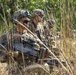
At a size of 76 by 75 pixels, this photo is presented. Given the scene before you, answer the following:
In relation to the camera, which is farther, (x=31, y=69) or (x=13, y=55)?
(x=13, y=55)

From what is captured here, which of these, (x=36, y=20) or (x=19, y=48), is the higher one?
(x=36, y=20)

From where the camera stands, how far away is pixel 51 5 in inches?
130

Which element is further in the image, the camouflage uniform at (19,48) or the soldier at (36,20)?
the soldier at (36,20)

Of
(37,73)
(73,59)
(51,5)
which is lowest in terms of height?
(37,73)

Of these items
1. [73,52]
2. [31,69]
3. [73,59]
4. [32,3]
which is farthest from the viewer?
[32,3]

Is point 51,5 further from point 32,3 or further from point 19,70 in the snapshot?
point 32,3

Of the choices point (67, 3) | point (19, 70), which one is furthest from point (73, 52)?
point (19, 70)

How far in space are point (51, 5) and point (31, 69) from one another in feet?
2.40

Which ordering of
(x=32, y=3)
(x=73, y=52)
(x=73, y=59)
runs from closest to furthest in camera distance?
1. (x=73, y=59)
2. (x=73, y=52)
3. (x=32, y=3)

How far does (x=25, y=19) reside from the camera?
10.8ft

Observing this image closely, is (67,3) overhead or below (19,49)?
overhead

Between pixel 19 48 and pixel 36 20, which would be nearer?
pixel 19 48

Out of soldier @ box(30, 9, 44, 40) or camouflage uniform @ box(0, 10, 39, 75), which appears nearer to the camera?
camouflage uniform @ box(0, 10, 39, 75)

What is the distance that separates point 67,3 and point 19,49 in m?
0.72
